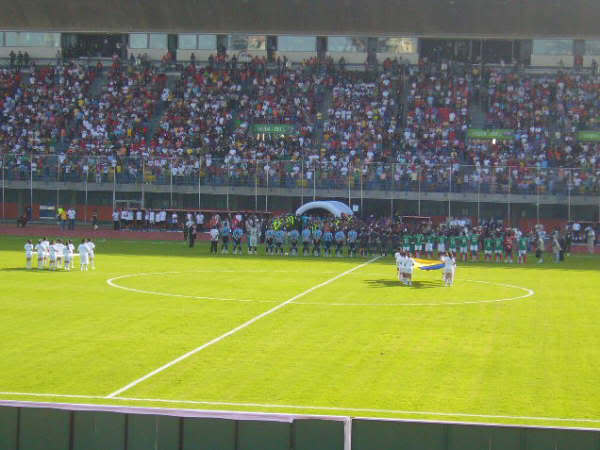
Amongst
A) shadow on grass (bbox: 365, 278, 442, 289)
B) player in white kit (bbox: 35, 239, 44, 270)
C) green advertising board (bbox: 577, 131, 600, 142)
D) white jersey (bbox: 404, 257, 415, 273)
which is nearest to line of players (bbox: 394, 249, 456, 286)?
white jersey (bbox: 404, 257, 415, 273)

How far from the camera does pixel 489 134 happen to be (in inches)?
2392

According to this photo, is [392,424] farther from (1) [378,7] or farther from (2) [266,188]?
(1) [378,7]

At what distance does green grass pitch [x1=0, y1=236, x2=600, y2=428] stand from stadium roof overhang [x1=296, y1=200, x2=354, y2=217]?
15.3 m

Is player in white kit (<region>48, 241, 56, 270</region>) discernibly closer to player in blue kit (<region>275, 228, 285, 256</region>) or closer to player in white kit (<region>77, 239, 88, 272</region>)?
player in white kit (<region>77, 239, 88, 272</region>)

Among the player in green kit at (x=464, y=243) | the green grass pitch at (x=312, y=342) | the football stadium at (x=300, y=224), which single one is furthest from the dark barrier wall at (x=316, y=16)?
the green grass pitch at (x=312, y=342)

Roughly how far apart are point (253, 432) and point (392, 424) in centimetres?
158

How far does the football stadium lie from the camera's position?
54.7ft

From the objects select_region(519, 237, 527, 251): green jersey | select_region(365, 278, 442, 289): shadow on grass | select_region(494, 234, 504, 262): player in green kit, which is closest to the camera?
select_region(365, 278, 442, 289): shadow on grass

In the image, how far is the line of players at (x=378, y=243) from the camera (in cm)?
4550

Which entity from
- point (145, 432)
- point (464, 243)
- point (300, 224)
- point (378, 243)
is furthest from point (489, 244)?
point (145, 432)

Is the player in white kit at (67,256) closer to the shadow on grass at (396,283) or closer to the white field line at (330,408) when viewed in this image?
the shadow on grass at (396,283)

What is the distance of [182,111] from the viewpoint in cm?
6512

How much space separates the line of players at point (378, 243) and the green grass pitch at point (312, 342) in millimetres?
7724

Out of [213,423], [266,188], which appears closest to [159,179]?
[266,188]
